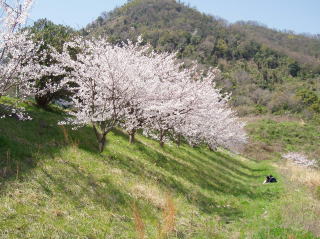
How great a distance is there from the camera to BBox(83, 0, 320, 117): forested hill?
98.1m

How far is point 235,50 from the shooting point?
130 metres

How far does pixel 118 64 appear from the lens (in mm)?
13234

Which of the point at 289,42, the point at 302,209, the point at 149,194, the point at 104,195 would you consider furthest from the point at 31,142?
the point at 289,42

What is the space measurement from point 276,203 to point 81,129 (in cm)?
1024

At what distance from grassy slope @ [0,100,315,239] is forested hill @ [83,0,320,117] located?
74.2 meters

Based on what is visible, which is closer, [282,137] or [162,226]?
[162,226]

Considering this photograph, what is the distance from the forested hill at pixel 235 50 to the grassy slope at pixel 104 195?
243ft

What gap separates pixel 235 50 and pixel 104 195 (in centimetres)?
12861

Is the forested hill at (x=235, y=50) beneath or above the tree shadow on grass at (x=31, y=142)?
above

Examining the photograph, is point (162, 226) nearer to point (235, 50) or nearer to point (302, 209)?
point (302, 209)

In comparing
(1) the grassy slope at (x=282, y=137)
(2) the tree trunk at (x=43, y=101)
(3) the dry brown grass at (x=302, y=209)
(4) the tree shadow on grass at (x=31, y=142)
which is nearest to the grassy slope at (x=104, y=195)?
(4) the tree shadow on grass at (x=31, y=142)

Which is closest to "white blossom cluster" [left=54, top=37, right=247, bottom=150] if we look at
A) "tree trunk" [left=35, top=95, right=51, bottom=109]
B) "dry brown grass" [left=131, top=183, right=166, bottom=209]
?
"tree trunk" [left=35, top=95, right=51, bottom=109]

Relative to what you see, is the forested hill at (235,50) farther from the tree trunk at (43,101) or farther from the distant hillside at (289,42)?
the tree trunk at (43,101)

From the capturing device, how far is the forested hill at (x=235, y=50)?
9812 centimetres
